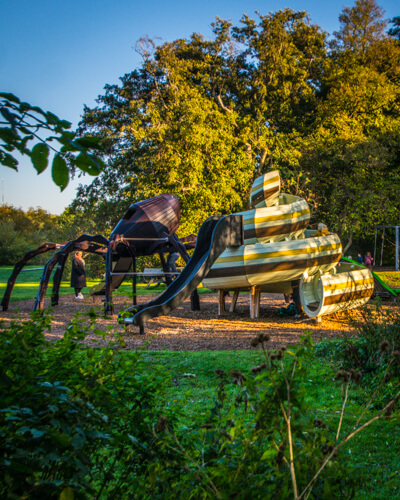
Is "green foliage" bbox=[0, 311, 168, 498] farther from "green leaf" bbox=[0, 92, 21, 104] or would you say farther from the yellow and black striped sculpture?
the yellow and black striped sculpture

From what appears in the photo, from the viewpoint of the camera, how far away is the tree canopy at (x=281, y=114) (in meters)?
25.8

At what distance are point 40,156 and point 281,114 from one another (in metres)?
30.0

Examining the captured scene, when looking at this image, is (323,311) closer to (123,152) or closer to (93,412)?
(93,412)

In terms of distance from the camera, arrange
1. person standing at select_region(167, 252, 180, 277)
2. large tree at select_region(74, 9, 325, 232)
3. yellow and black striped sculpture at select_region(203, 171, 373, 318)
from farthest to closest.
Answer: large tree at select_region(74, 9, 325, 232) → person standing at select_region(167, 252, 180, 277) → yellow and black striped sculpture at select_region(203, 171, 373, 318)

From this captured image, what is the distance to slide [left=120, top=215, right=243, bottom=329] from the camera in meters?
7.98

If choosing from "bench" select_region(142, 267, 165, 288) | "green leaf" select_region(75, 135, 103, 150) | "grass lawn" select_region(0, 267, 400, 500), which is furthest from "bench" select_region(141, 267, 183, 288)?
"green leaf" select_region(75, 135, 103, 150)

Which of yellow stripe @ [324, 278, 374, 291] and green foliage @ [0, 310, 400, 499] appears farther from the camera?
yellow stripe @ [324, 278, 374, 291]

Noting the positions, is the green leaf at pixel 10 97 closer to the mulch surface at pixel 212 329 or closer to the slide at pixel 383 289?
the mulch surface at pixel 212 329

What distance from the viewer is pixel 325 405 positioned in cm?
455

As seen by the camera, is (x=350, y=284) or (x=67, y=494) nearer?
(x=67, y=494)

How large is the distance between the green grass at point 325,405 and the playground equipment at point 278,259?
2574mm

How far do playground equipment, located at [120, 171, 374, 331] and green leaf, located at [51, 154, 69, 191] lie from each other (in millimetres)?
7010

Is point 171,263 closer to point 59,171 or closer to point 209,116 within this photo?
point 209,116

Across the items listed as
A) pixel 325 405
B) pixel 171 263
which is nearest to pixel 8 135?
pixel 325 405
